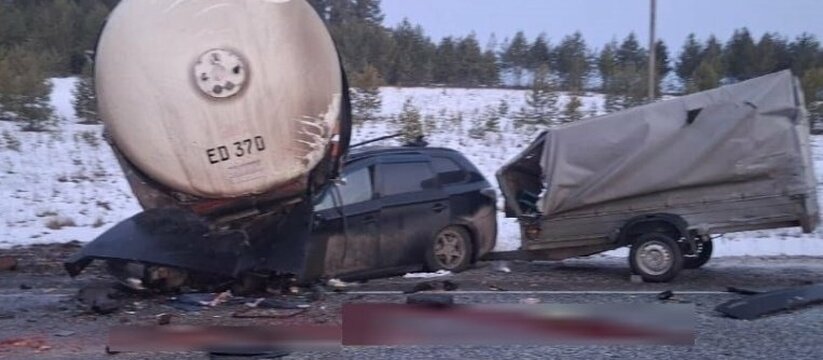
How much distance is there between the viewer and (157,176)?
7.89 metres

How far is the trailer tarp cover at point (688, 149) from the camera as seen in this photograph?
35.6ft

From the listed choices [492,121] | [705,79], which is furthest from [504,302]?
[705,79]

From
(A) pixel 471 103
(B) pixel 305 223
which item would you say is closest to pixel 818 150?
(A) pixel 471 103

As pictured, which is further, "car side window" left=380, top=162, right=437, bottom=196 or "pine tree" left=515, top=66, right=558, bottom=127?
"pine tree" left=515, top=66, right=558, bottom=127

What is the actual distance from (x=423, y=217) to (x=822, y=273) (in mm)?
4806

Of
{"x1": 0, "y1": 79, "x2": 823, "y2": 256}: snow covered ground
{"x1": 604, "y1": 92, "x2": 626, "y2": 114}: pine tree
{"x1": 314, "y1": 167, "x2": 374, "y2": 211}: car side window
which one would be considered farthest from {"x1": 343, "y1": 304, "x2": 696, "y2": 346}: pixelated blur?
{"x1": 604, "y1": 92, "x2": 626, "y2": 114}: pine tree

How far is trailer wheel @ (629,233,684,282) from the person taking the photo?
1116cm

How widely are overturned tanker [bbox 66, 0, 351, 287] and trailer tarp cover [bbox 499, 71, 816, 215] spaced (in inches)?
156

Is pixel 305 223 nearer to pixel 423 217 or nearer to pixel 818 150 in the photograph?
pixel 423 217

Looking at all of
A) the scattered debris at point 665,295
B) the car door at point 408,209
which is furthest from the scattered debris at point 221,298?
the scattered debris at point 665,295

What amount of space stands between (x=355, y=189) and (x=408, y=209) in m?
0.71

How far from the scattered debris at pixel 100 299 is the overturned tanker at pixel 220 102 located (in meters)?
1.16

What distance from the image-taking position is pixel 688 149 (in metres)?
11.3

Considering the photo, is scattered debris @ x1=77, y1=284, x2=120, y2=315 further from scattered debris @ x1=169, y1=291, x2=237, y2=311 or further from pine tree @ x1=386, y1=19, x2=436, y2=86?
pine tree @ x1=386, y1=19, x2=436, y2=86
